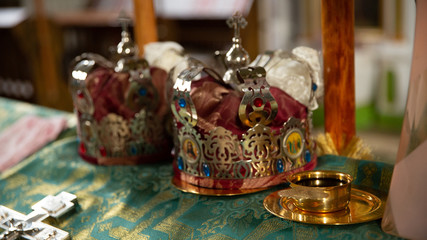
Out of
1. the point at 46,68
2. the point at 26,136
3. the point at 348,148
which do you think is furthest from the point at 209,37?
the point at 348,148

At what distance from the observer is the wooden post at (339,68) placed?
3.45 feet

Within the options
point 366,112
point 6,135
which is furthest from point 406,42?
point 6,135

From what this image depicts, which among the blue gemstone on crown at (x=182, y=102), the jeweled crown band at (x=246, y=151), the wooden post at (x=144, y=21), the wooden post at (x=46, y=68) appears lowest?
the wooden post at (x=46, y=68)

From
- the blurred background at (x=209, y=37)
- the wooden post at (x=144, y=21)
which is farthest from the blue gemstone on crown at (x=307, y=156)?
the blurred background at (x=209, y=37)

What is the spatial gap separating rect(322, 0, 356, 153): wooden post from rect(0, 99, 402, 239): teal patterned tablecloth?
0.28 feet

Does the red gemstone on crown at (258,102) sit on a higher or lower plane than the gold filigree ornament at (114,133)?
higher

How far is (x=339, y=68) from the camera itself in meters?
1.07

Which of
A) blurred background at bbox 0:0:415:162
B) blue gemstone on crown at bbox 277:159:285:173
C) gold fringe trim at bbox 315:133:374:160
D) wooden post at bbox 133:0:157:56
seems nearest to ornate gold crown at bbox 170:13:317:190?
blue gemstone on crown at bbox 277:159:285:173

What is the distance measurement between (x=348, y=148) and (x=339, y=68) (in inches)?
6.9

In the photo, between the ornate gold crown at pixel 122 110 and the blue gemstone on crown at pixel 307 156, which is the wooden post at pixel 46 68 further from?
the blue gemstone on crown at pixel 307 156

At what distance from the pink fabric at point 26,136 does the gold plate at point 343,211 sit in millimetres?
749

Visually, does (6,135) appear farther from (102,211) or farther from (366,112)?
(366,112)

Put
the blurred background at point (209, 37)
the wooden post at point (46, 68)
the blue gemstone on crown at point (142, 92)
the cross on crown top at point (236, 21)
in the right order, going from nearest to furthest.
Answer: the cross on crown top at point (236, 21) → the blue gemstone on crown at point (142, 92) → the blurred background at point (209, 37) → the wooden post at point (46, 68)

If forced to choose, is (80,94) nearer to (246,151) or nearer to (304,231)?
(246,151)
